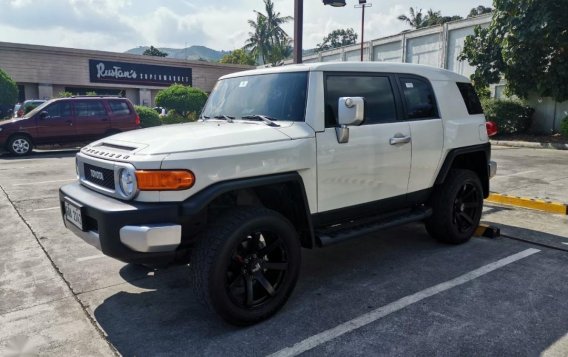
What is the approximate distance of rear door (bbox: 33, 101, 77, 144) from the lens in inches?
534

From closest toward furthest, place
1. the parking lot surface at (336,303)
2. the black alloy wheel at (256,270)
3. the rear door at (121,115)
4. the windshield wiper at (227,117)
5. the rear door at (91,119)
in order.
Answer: the parking lot surface at (336,303), the black alloy wheel at (256,270), the windshield wiper at (227,117), the rear door at (91,119), the rear door at (121,115)

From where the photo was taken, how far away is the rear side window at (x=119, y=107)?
46.7 ft

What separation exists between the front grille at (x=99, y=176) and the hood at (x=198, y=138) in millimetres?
234

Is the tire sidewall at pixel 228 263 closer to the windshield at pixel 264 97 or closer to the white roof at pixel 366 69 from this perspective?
the windshield at pixel 264 97

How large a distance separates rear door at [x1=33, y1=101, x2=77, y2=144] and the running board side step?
1224 centimetres

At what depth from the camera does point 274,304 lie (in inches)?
131

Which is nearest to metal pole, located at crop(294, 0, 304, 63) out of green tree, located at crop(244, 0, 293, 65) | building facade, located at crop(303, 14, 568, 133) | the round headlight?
the round headlight

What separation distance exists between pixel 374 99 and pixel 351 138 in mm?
585

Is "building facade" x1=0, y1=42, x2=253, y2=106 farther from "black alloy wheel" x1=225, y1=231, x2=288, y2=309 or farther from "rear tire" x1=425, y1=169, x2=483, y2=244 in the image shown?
"black alloy wheel" x1=225, y1=231, x2=288, y2=309

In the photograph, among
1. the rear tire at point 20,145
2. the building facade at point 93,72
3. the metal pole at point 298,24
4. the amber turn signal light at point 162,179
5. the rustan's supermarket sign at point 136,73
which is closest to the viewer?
the amber turn signal light at point 162,179

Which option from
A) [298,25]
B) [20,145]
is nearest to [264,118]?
[298,25]

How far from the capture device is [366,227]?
4023 mm

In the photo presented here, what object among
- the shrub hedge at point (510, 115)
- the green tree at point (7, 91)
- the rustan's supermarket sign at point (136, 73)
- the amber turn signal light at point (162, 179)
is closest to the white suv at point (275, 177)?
the amber turn signal light at point (162, 179)

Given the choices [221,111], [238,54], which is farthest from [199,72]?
[221,111]
